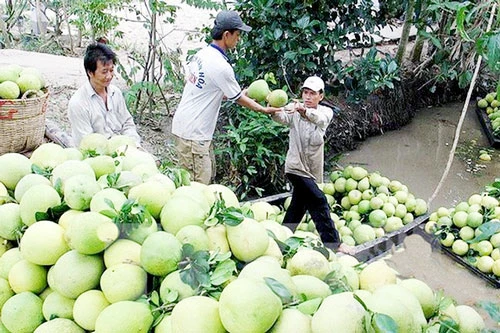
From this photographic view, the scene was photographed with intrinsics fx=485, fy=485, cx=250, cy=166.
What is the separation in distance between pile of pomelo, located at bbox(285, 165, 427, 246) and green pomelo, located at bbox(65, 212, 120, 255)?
2.30 metres

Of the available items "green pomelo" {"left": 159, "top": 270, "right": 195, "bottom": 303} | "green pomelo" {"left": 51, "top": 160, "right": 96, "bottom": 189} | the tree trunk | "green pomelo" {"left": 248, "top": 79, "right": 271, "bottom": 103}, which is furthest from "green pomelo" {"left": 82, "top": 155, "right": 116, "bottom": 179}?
the tree trunk

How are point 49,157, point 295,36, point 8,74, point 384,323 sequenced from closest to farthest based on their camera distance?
point 384,323 < point 49,157 < point 8,74 < point 295,36

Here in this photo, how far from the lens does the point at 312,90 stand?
3031mm

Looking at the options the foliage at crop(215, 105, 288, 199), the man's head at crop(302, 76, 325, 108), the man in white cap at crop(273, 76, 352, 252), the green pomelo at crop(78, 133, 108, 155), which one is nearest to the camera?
the green pomelo at crop(78, 133, 108, 155)

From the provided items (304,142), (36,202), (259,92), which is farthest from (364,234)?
(36,202)

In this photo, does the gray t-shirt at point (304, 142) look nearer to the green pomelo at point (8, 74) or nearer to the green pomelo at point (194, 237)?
the green pomelo at point (8, 74)

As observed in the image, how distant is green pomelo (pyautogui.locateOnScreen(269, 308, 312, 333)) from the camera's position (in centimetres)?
105

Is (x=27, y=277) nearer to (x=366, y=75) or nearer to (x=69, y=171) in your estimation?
(x=69, y=171)

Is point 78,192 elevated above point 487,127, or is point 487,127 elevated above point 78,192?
point 78,192

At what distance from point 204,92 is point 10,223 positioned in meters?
1.97

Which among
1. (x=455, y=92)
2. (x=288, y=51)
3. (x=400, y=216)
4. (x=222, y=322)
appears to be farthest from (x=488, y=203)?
(x=455, y=92)

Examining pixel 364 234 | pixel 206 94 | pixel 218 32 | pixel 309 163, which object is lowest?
pixel 364 234

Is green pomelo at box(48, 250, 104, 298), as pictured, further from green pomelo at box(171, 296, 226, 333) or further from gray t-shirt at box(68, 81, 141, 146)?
gray t-shirt at box(68, 81, 141, 146)

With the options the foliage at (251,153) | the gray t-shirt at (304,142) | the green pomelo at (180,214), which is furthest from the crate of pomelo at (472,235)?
the green pomelo at (180,214)
